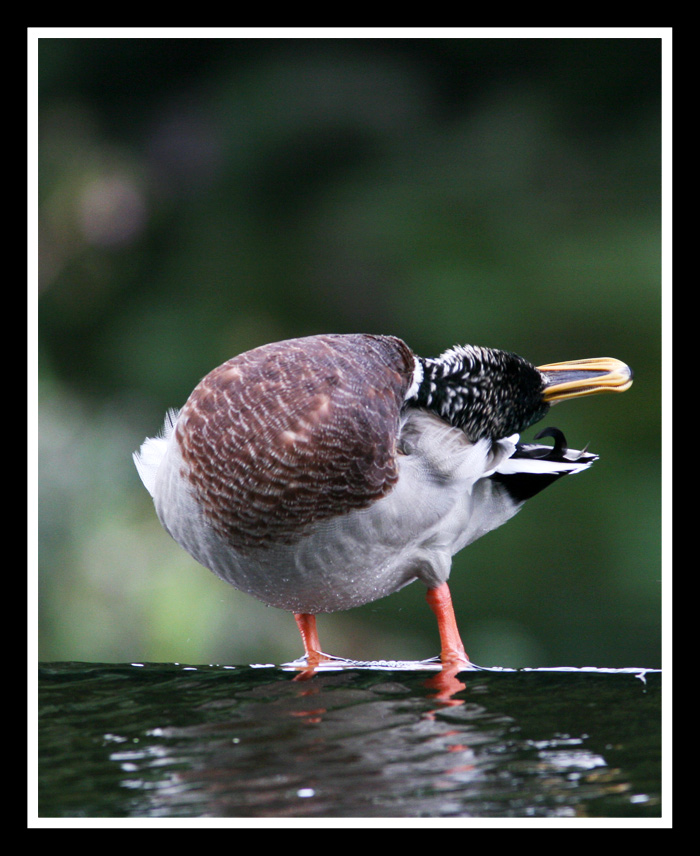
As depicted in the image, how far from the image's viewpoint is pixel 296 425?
160 centimetres

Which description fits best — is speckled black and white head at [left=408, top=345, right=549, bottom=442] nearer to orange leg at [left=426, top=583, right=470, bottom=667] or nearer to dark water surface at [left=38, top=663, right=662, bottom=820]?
orange leg at [left=426, top=583, right=470, bottom=667]

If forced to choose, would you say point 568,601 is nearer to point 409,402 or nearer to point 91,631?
point 91,631

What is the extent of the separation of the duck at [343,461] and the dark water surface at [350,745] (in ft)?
0.72

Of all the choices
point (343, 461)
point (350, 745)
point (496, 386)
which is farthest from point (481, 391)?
point (350, 745)

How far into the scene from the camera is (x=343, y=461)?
63.8 inches

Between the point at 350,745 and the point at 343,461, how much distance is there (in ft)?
1.67

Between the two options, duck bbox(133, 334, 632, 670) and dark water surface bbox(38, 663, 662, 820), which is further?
duck bbox(133, 334, 632, 670)

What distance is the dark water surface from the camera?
1.09m

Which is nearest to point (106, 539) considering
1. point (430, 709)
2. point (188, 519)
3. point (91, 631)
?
point (91, 631)

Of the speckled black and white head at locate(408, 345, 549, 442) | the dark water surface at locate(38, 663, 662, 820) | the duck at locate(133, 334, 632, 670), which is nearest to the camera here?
the dark water surface at locate(38, 663, 662, 820)

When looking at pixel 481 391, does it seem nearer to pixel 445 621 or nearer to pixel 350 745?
pixel 445 621

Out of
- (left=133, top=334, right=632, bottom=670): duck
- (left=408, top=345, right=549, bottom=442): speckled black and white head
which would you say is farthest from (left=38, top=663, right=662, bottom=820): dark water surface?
(left=408, top=345, right=549, bottom=442): speckled black and white head

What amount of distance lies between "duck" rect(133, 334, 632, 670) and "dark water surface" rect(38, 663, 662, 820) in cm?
22

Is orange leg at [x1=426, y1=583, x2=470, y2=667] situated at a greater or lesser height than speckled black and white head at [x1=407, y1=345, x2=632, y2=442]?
lesser
